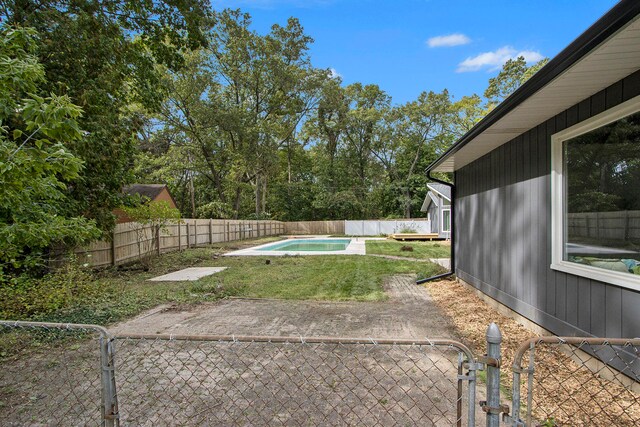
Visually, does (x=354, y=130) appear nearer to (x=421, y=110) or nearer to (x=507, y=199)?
(x=421, y=110)

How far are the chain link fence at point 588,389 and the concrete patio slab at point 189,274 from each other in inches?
292

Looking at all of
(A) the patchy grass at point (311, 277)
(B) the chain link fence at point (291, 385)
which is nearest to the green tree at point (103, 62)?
(A) the patchy grass at point (311, 277)

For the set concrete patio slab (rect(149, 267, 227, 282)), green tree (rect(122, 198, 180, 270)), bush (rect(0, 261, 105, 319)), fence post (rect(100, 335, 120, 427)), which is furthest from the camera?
green tree (rect(122, 198, 180, 270))

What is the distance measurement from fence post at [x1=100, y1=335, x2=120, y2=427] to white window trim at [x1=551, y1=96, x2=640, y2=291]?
338 centimetres

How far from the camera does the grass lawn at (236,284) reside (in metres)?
5.60

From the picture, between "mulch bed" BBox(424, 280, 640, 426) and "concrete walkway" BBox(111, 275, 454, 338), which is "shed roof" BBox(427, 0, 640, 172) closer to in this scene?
"mulch bed" BBox(424, 280, 640, 426)

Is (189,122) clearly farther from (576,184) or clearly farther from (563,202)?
(576,184)

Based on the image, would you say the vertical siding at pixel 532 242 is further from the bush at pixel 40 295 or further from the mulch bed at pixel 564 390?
the bush at pixel 40 295

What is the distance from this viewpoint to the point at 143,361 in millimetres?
3541

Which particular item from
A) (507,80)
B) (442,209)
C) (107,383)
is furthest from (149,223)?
(507,80)

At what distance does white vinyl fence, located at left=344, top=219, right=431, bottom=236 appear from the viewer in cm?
2670

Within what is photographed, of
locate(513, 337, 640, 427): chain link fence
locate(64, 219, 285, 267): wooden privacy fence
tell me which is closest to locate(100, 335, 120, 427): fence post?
locate(513, 337, 640, 427): chain link fence

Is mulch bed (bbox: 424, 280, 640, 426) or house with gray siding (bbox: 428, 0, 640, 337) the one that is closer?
mulch bed (bbox: 424, 280, 640, 426)

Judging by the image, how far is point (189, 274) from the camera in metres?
9.41
